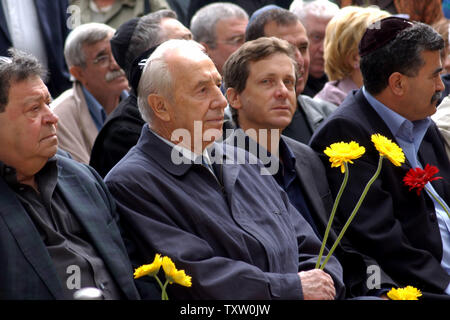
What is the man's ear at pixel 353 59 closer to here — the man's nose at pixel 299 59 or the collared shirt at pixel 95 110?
the man's nose at pixel 299 59

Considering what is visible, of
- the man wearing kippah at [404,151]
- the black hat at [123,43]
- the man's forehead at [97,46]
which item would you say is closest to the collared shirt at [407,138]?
the man wearing kippah at [404,151]

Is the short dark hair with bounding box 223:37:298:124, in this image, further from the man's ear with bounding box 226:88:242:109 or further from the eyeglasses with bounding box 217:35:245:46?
the eyeglasses with bounding box 217:35:245:46

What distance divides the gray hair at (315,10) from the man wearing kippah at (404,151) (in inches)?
70.9

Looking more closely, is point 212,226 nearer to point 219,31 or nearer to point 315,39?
point 219,31

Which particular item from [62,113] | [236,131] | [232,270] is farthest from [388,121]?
[62,113]

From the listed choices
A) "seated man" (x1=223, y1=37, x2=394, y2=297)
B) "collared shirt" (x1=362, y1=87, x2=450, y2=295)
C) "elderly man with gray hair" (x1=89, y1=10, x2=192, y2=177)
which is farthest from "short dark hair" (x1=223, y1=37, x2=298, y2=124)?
"collared shirt" (x1=362, y1=87, x2=450, y2=295)

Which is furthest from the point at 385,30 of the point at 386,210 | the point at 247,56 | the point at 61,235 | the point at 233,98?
the point at 61,235

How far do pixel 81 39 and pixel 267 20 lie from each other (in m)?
1.26

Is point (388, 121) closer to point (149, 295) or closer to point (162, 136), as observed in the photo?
point (162, 136)

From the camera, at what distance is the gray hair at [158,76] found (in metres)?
3.14

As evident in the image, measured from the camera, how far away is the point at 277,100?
12.2 ft

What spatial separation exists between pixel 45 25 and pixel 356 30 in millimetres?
2319

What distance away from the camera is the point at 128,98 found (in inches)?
165

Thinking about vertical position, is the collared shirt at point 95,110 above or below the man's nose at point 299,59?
below
